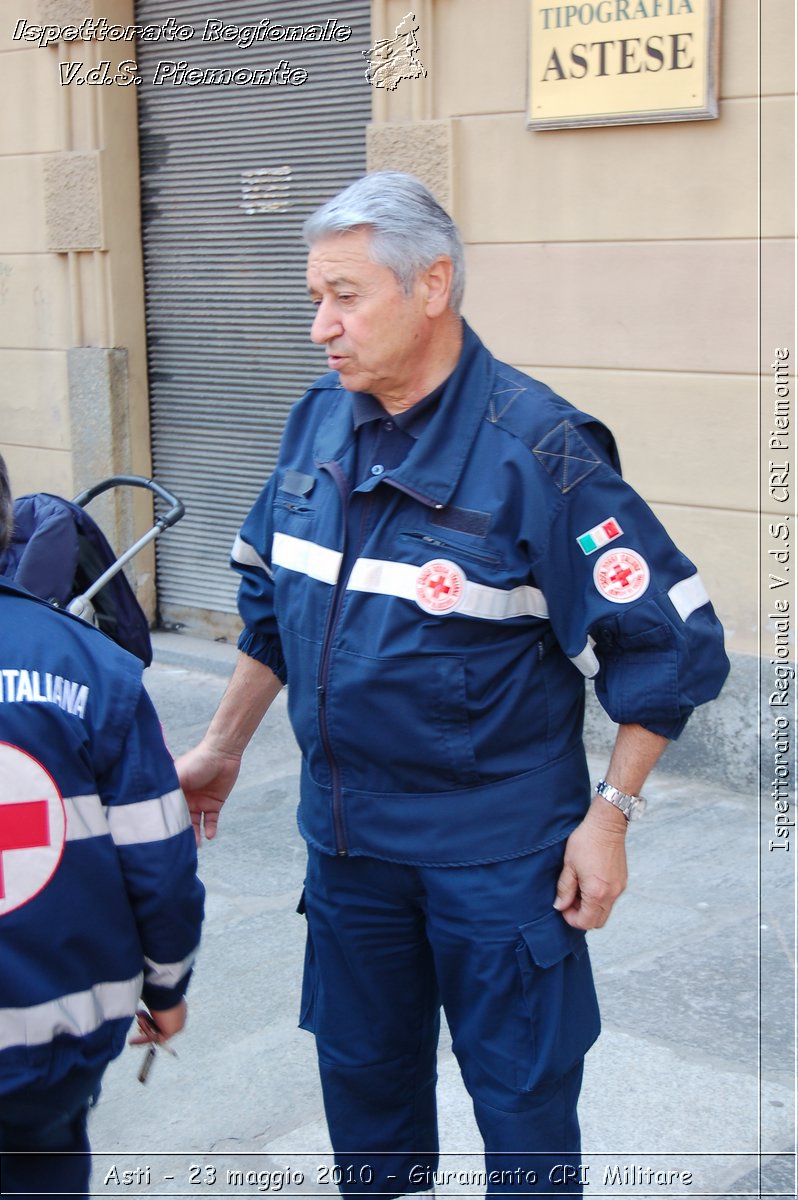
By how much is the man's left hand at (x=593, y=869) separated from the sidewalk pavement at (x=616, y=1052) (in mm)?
930

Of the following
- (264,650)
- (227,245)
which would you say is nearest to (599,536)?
(264,650)

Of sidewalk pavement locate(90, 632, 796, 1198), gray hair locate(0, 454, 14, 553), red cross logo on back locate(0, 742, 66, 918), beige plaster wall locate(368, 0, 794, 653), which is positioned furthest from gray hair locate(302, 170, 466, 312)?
beige plaster wall locate(368, 0, 794, 653)

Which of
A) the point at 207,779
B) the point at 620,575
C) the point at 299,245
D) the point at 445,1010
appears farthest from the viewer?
the point at 299,245

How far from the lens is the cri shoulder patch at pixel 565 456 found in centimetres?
233

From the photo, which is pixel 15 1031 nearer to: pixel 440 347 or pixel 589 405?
pixel 440 347

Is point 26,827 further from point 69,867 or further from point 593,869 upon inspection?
point 593,869

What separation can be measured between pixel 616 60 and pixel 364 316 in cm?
334

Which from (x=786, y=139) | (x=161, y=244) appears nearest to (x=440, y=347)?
(x=786, y=139)

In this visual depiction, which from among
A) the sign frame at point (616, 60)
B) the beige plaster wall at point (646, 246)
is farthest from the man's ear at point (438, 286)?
the sign frame at point (616, 60)

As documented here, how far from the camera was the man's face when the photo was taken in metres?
2.37

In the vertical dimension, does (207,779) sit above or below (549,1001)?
above

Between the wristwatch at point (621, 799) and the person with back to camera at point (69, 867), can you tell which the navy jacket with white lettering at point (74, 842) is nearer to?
the person with back to camera at point (69, 867)

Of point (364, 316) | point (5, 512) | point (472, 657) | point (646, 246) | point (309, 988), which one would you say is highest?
point (646, 246)

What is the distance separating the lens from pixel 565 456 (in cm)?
233
